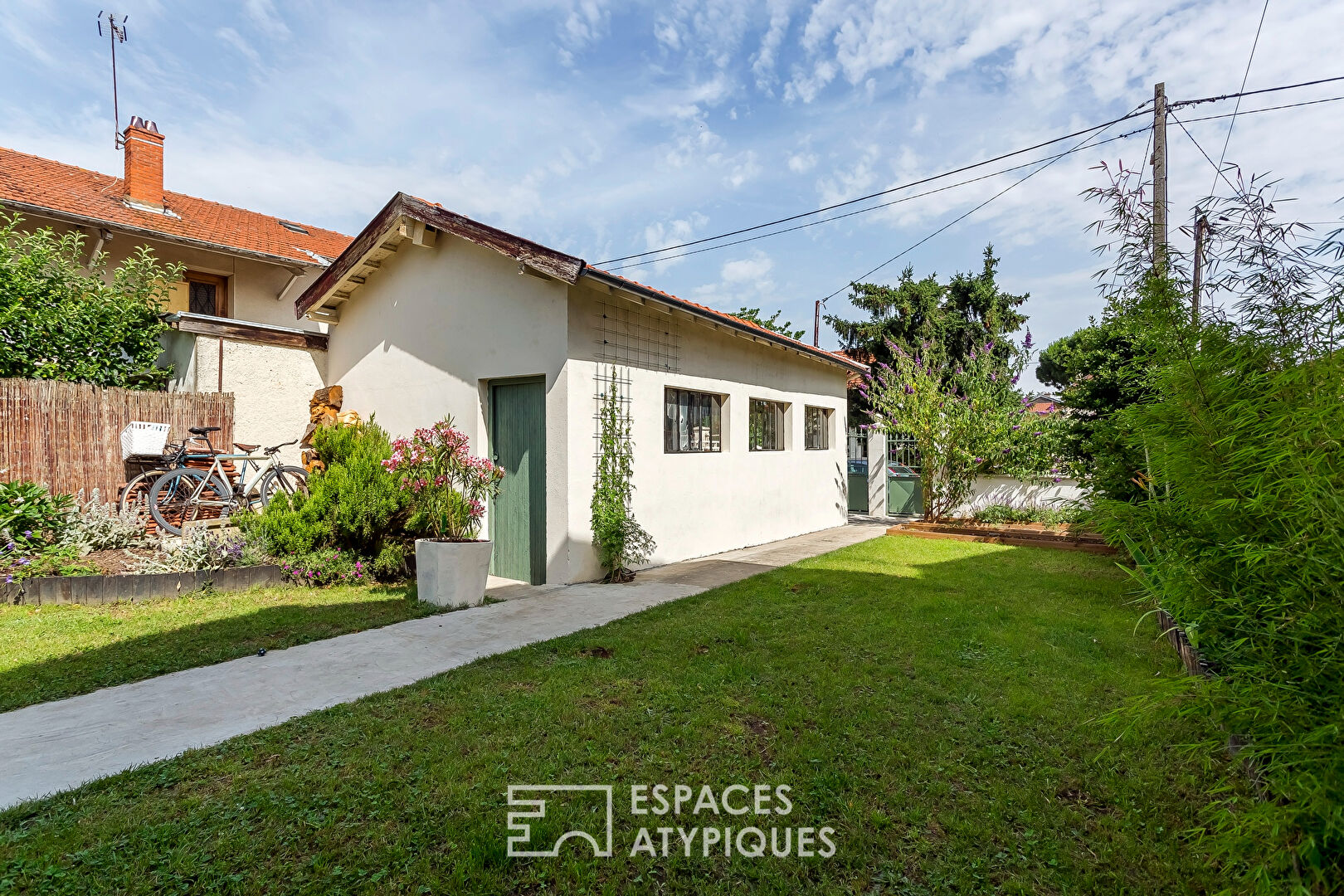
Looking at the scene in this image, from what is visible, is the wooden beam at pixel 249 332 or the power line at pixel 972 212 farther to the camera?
the power line at pixel 972 212

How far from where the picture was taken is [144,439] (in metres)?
7.64

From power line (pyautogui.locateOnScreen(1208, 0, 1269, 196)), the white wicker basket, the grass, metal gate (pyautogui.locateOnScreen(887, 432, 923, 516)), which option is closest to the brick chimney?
the white wicker basket

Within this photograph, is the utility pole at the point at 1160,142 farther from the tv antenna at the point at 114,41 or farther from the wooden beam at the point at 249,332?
the tv antenna at the point at 114,41

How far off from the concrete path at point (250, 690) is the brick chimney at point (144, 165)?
12.5m

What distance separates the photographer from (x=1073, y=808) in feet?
8.41

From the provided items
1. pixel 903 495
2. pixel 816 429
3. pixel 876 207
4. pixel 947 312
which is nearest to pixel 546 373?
pixel 816 429

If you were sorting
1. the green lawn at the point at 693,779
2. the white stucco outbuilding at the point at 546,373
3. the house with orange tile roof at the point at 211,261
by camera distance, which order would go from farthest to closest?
the house with orange tile roof at the point at 211,261, the white stucco outbuilding at the point at 546,373, the green lawn at the point at 693,779

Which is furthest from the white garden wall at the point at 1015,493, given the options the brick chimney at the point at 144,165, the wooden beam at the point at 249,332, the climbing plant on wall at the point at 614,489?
the brick chimney at the point at 144,165

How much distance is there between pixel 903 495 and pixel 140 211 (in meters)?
16.9

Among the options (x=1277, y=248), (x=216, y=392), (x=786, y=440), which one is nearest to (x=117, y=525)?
(x=216, y=392)

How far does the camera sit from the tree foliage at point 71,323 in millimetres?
7844

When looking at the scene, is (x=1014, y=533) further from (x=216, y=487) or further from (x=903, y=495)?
(x=216, y=487)

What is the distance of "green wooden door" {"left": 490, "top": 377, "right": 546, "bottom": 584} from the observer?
7113 millimetres
